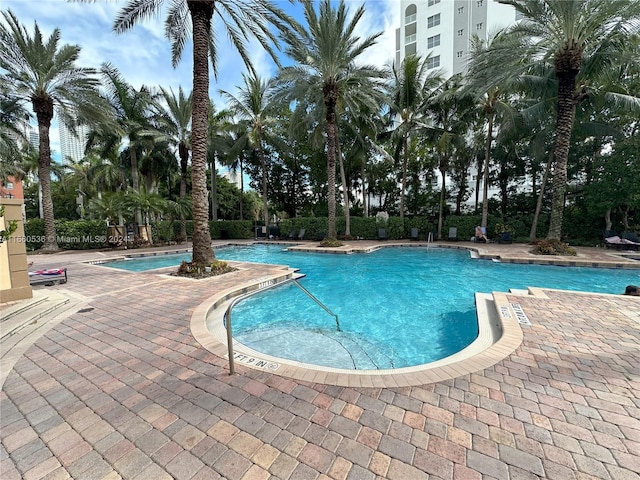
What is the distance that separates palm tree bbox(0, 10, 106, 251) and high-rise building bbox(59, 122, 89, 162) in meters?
1.91

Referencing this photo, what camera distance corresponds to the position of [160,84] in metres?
19.4

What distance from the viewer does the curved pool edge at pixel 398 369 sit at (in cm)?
293

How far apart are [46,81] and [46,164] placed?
4109 mm

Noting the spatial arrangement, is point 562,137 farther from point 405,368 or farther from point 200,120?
point 200,120

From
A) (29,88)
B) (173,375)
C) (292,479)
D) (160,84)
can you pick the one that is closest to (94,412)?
(173,375)

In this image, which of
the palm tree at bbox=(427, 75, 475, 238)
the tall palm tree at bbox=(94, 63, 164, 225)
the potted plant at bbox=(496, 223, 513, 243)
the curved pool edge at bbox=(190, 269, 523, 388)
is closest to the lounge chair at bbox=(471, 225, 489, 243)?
the potted plant at bbox=(496, 223, 513, 243)

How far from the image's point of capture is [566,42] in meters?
10.9

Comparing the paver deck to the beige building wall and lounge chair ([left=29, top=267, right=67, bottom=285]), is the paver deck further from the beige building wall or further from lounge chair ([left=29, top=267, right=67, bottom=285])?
lounge chair ([left=29, top=267, right=67, bottom=285])

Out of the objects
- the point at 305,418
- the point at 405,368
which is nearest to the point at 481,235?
the point at 405,368

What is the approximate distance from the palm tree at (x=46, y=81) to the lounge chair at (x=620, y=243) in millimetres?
26358

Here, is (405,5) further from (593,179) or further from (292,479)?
(292,479)

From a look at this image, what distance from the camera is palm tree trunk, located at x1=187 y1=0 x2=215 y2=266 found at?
851cm

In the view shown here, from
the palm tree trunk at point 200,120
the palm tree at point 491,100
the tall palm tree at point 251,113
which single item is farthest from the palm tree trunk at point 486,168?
the palm tree trunk at point 200,120

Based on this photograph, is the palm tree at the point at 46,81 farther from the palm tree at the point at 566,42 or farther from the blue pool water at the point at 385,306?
the palm tree at the point at 566,42
